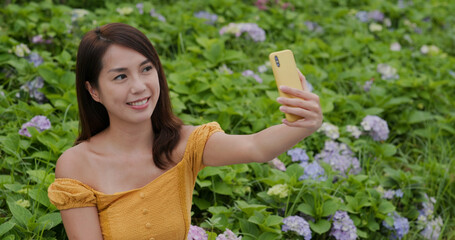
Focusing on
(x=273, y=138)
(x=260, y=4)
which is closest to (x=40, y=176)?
(x=273, y=138)

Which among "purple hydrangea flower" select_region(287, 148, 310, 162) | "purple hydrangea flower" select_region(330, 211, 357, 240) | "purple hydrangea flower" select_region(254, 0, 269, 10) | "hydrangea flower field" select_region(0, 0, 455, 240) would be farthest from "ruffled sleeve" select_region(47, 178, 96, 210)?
"purple hydrangea flower" select_region(254, 0, 269, 10)

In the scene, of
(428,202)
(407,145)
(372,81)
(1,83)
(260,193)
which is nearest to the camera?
(260,193)

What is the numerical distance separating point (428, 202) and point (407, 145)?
0.65 metres

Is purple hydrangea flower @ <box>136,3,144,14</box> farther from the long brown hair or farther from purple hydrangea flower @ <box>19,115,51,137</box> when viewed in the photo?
the long brown hair

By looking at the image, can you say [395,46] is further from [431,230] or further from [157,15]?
[431,230]

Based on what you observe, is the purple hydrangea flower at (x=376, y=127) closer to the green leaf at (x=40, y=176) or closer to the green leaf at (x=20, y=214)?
the green leaf at (x=40, y=176)

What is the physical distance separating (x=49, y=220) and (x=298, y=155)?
1436 mm

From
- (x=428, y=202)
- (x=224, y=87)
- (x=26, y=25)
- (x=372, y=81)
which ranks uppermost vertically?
(x=26, y=25)

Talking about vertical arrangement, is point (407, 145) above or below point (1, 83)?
below

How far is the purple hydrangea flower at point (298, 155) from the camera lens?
3.10 meters

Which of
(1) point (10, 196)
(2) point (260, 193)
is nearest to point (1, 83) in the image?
(1) point (10, 196)

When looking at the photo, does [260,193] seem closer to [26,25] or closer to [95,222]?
A: [95,222]

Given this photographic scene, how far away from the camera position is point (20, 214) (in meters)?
2.21

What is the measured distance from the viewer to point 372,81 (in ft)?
13.3
